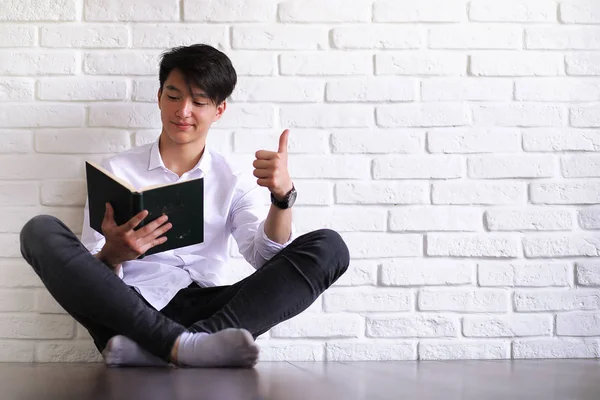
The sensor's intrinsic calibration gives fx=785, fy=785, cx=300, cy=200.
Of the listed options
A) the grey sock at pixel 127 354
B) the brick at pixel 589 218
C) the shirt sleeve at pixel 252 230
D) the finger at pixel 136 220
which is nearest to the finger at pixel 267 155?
the shirt sleeve at pixel 252 230

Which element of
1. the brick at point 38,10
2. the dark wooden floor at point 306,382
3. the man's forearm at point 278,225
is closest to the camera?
the dark wooden floor at point 306,382

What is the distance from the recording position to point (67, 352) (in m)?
2.54

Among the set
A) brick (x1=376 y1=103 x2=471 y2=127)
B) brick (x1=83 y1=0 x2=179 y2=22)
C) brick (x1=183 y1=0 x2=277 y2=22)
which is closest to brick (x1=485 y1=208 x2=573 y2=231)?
brick (x1=376 y1=103 x2=471 y2=127)

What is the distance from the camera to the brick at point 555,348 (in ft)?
8.61

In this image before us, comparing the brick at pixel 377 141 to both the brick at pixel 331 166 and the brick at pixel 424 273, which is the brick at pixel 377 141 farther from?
the brick at pixel 424 273

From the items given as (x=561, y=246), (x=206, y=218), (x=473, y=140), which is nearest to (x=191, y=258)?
(x=206, y=218)

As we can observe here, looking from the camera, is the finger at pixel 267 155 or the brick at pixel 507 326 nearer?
the finger at pixel 267 155

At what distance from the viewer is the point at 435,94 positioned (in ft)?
8.67

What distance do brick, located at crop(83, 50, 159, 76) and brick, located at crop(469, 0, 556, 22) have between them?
3.57 ft

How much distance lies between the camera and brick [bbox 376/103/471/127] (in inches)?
104

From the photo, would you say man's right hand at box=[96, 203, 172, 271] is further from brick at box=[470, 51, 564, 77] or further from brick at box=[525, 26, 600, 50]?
brick at box=[525, 26, 600, 50]

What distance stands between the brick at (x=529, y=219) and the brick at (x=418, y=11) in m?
0.68

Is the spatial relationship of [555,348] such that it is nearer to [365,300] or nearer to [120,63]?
[365,300]

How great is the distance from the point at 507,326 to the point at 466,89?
0.81 meters
